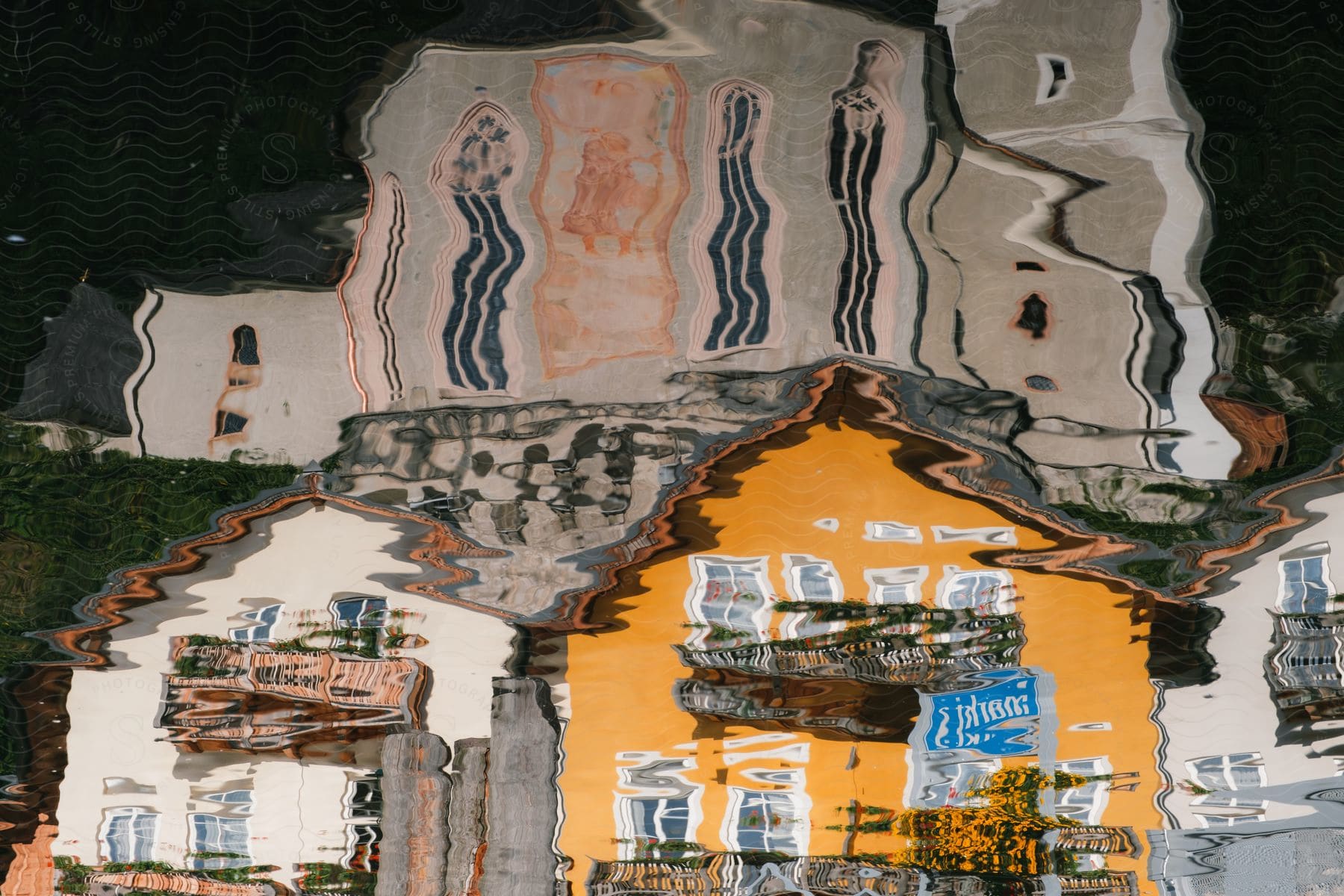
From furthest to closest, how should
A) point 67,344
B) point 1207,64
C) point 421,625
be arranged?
point 421,625
point 67,344
point 1207,64

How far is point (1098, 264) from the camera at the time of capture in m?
1.96

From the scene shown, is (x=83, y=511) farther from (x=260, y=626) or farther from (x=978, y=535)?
(x=978, y=535)

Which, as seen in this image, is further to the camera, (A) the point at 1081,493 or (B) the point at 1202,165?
(A) the point at 1081,493

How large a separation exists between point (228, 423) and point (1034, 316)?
1590 millimetres

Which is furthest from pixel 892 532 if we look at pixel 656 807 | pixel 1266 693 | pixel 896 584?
pixel 1266 693

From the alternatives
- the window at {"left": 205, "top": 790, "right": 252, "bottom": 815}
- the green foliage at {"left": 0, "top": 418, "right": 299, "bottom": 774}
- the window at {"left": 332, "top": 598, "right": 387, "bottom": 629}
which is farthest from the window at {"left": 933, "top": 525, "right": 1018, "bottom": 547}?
the window at {"left": 205, "top": 790, "right": 252, "bottom": 815}

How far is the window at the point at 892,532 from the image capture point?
2.21 meters

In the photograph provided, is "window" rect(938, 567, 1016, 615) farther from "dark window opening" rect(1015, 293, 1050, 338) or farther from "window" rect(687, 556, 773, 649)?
"dark window opening" rect(1015, 293, 1050, 338)

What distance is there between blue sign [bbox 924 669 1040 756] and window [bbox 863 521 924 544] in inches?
15.0

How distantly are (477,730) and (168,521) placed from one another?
82 centimetres

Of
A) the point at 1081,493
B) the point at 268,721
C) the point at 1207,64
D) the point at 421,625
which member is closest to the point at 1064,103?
the point at 1207,64

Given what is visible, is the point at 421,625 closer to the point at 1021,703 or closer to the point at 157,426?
the point at 157,426

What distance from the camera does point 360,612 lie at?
228 cm

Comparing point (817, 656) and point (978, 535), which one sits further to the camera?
point (817, 656)
